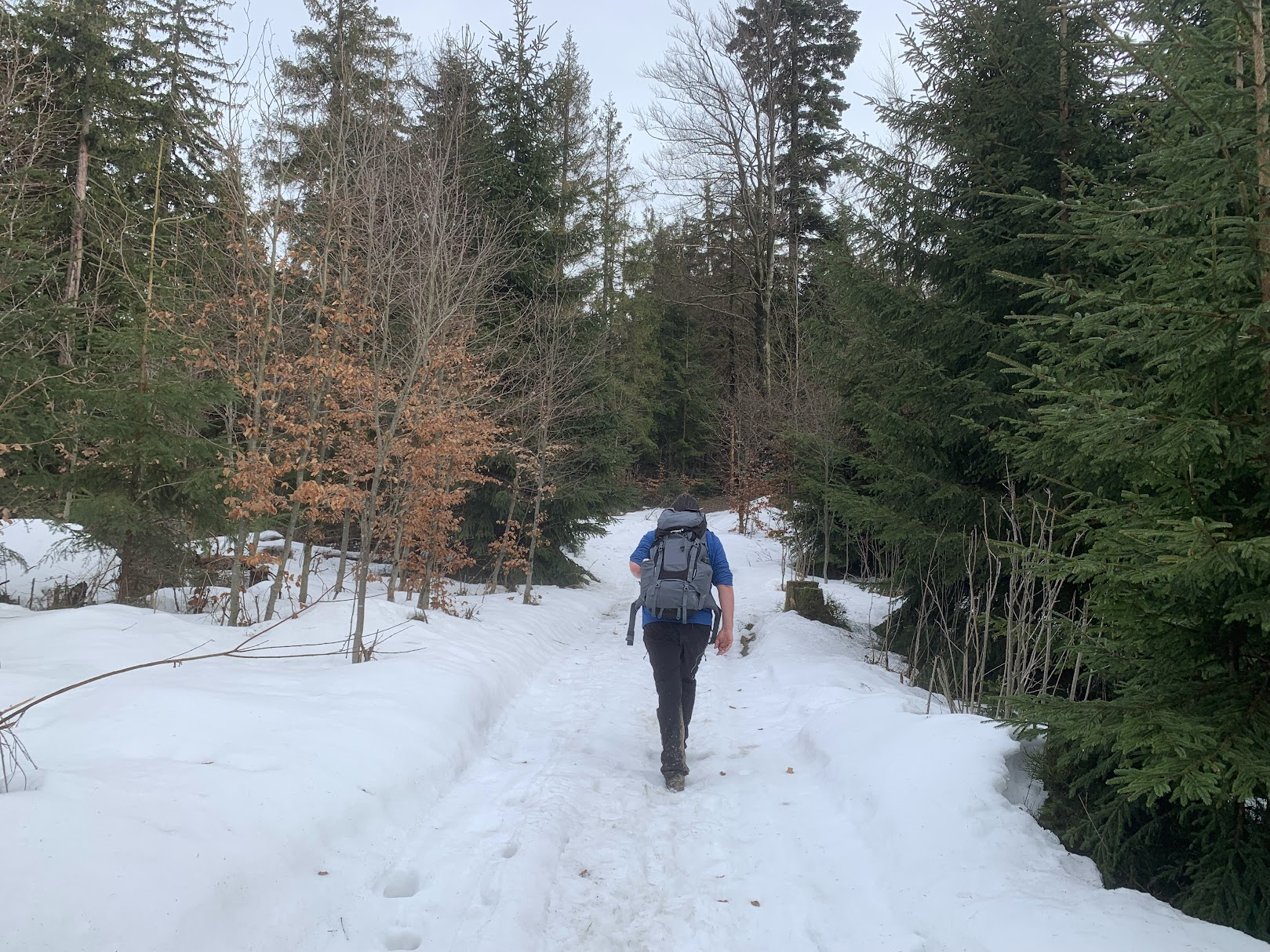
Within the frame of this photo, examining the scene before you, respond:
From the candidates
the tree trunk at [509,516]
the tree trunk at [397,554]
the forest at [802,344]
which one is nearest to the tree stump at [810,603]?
the forest at [802,344]

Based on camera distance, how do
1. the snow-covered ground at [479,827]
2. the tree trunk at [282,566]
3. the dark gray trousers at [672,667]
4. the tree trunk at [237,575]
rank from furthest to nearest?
the tree trunk at [282,566] → the tree trunk at [237,575] → the dark gray trousers at [672,667] → the snow-covered ground at [479,827]

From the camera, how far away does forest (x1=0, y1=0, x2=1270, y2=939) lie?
3.09m

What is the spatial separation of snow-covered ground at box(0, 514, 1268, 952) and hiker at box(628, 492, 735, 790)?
410mm

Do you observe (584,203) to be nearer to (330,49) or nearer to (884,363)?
(330,49)

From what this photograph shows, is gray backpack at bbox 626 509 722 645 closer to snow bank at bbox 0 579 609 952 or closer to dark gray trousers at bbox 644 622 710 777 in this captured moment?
dark gray trousers at bbox 644 622 710 777

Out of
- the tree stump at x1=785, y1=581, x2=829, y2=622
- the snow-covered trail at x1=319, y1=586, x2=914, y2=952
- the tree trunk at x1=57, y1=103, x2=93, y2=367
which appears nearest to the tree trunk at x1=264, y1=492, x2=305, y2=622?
the tree trunk at x1=57, y1=103, x2=93, y2=367

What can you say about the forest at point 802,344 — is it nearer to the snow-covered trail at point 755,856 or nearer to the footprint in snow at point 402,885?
the snow-covered trail at point 755,856

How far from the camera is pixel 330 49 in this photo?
672 inches

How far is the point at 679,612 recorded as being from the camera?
5145mm

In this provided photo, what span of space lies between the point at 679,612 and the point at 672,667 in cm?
42

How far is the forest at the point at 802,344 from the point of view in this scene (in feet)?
10.1

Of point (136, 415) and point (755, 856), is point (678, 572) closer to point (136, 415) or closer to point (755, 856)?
point (755, 856)

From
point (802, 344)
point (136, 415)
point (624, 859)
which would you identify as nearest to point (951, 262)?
point (624, 859)

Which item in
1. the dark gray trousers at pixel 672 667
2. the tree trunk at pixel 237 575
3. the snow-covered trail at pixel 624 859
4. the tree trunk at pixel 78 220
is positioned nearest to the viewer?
the snow-covered trail at pixel 624 859
